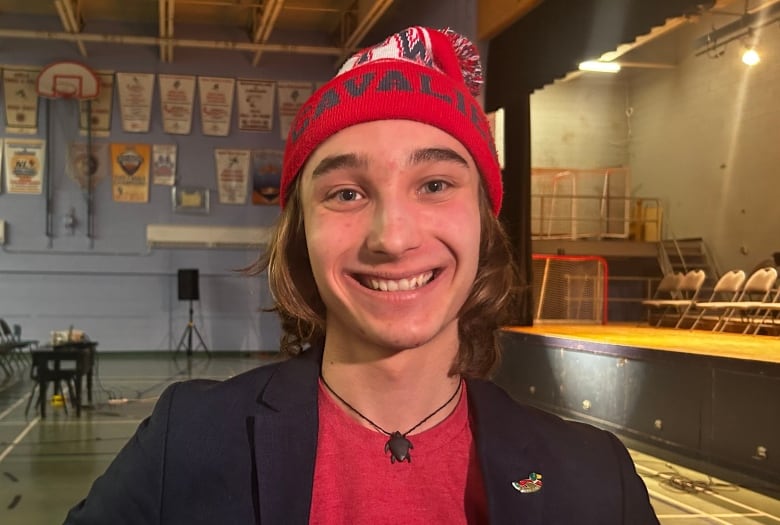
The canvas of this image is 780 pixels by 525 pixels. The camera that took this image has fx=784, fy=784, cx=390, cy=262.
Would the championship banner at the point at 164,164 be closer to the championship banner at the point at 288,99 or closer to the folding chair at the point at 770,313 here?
the championship banner at the point at 288,99

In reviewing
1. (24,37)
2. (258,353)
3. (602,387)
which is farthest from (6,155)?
(602,387)

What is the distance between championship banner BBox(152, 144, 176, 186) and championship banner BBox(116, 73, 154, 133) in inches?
15.5

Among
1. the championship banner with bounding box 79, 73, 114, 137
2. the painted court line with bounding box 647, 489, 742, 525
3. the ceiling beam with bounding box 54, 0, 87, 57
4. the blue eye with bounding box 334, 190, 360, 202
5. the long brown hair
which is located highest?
the ceiling beam with bounding box 54, 0, 87, 57

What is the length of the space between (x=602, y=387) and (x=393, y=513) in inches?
200

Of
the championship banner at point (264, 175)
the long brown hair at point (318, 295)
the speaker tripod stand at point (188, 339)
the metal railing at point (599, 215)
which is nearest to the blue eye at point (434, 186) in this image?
the long brown hair at point (318, 295)

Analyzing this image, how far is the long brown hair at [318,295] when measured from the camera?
47.1 inches

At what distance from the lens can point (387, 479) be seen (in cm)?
103

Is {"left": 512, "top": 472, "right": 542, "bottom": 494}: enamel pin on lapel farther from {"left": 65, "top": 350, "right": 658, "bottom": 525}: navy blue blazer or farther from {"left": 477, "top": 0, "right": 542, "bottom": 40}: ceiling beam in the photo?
{"left": 477, "top": 0, "right": 542, "bottom": 40}: ceiling beam

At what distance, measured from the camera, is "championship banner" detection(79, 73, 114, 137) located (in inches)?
491

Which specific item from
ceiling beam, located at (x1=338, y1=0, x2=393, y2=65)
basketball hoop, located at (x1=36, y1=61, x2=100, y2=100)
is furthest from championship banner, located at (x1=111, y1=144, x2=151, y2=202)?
ceiling beam, located at (x1=338, y1=0, x2=393, y2=65)

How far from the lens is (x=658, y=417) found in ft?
16.8

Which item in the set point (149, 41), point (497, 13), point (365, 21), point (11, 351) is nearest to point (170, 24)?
point (149, 41)

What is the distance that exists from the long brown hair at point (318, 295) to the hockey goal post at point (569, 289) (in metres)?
8.68

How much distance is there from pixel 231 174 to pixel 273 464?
12370 millimetres
